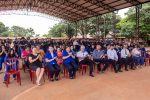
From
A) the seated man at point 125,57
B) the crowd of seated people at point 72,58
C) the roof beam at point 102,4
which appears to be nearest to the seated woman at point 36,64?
the crowd of seated people at point 72,58

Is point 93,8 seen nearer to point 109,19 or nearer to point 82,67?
point 82,67

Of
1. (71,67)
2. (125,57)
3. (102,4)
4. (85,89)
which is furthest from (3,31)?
(85,89)

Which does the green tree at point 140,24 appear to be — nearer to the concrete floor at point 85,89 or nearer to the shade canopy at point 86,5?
the shade canopy at point 86,5

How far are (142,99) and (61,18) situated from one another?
90.5 ft

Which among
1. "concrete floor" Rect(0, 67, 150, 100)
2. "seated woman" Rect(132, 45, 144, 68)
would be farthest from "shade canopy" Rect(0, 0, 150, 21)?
"concrete floor" Rect(0, 67, 150, 100)

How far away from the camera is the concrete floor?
16.9 feet

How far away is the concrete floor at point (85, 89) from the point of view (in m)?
5.15

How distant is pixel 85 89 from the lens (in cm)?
577

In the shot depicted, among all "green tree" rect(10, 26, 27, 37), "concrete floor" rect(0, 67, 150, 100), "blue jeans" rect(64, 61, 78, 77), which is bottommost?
"concrete floor" rect(0, 67, 150, 100)

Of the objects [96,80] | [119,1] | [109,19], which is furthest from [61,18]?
[96,80]

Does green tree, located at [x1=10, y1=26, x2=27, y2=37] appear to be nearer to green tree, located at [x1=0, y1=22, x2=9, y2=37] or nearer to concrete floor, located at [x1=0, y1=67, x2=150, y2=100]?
green tree, located at [x1=0, y1=22, x2=9, y2=37]

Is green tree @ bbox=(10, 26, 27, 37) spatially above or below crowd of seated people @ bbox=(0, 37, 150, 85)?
above

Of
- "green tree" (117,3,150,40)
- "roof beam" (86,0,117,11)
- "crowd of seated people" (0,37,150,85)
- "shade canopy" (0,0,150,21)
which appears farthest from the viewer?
"green tree" (117,3,150,40)

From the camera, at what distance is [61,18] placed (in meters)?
31.7
